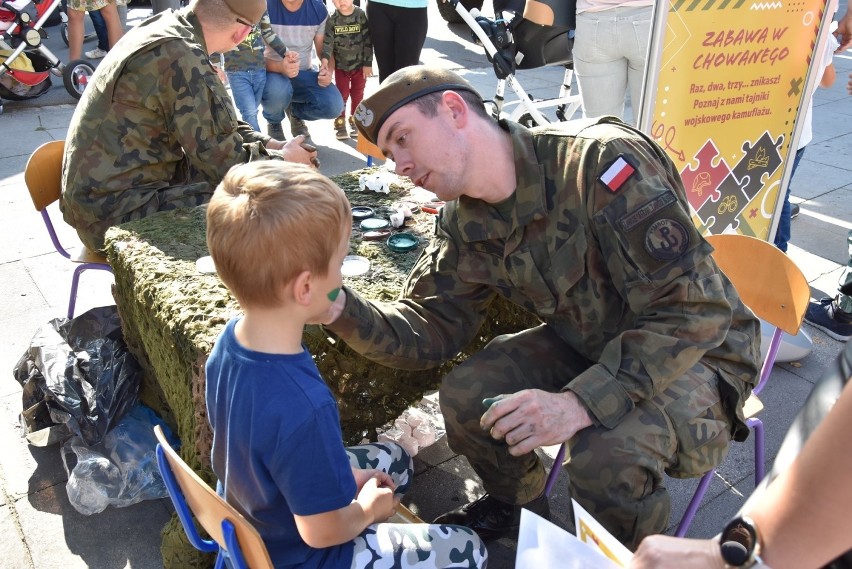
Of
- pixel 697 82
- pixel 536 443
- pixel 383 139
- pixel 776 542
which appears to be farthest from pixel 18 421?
pixel 697 82

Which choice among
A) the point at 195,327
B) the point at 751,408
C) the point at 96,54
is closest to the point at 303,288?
the point at 195,327

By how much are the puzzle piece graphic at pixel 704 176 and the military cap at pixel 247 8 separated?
1923 millimetres

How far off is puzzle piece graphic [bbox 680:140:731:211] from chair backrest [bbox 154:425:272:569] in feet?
8.52

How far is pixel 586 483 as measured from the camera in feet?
6.15

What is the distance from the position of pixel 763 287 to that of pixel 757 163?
1.31 metres

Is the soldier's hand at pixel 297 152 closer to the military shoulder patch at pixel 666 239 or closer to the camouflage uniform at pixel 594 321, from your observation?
the camouflage uniform at pixel 594 321

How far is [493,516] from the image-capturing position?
94.1 inches

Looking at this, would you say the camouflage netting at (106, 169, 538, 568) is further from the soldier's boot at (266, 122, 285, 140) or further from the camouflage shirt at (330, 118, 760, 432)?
the soldier's boot at (266, 122, 285, 140)

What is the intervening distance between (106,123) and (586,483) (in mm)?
2155

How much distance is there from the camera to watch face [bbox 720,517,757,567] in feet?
3.52

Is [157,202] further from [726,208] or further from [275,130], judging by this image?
[275,130]

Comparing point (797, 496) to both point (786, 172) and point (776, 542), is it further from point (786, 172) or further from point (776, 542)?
point (786, 172)

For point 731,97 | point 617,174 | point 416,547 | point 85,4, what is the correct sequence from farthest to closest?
point 85,4 → point 731,97 → point 617,174 → point 416,547

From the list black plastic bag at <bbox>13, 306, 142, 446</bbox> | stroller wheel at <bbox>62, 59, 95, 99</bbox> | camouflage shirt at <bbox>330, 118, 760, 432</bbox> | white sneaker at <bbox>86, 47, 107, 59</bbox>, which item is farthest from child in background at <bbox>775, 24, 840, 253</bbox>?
white sneaker at <bbox>86, 47, 107, 59</bbox>
